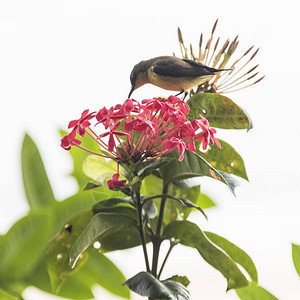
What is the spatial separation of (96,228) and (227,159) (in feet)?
0.81

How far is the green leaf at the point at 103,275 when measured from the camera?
0.93 m

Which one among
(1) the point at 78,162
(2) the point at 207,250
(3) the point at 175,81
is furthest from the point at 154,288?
(1) the point at 78,162

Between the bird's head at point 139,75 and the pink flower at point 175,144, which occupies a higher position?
the bird's head at point 139,75

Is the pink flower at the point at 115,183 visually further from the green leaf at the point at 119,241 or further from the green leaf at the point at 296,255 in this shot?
the green leaf at the point at 296,255

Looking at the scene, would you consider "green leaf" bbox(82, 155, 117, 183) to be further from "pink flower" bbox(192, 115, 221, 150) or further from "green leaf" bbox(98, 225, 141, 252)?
"pink flower" bbox(192, 115, 221, 150)

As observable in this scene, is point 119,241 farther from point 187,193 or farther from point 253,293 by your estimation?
point 253,293

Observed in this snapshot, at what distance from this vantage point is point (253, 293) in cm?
91

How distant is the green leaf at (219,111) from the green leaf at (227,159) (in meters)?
0.04

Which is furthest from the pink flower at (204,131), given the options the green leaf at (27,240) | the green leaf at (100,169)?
the green leaf at (27,240)

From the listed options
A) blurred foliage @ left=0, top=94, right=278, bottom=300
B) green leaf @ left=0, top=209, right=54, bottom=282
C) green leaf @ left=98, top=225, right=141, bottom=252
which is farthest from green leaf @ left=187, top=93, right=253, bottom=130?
green leaf @ left=0, top=209, right=54, bottom=282

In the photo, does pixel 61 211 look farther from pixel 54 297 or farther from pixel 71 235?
pixel 54 297

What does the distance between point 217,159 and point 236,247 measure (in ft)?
0.53

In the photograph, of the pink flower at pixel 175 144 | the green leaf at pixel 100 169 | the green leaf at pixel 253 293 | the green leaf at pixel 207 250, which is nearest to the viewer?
the pink flower at pixel 175 144

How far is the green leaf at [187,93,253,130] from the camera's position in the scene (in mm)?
719
